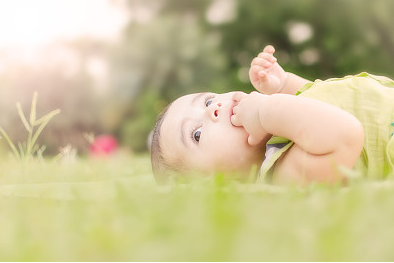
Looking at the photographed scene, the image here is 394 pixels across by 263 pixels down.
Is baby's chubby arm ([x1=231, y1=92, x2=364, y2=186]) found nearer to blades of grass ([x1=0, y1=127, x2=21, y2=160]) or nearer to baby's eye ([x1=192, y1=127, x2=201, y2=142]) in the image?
baby's eye ([x1=192, y1=127, x2=201, y2=142])

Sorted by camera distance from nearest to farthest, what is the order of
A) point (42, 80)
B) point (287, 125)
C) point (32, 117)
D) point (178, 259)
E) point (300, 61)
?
point (178, 259) < point (287, 125) < point (32, 117) < point (42, 80) < point (300, 61)

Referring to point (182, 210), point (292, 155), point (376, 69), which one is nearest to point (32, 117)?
point (292, 155)

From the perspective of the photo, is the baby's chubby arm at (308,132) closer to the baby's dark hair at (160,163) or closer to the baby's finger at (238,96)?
the baby's finger at (238,96)

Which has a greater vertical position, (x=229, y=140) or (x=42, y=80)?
(x=229, y=140)

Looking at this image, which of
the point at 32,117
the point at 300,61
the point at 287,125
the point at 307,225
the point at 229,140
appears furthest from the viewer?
the point at 300,61

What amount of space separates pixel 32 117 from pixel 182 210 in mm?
1720

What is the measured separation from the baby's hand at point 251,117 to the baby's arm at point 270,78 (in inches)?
22.6

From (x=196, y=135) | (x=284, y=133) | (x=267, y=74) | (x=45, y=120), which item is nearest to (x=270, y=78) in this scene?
(x=267, y=74)

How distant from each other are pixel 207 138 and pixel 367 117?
25.4 inches

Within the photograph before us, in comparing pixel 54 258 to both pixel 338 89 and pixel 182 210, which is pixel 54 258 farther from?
pixel 338 89

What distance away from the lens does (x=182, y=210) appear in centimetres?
108

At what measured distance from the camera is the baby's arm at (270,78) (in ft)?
8.60

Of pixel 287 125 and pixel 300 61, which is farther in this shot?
pixel 300 61

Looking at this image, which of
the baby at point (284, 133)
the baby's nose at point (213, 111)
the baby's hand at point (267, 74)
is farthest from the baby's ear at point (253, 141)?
the baby's hand at point (267, 74)
